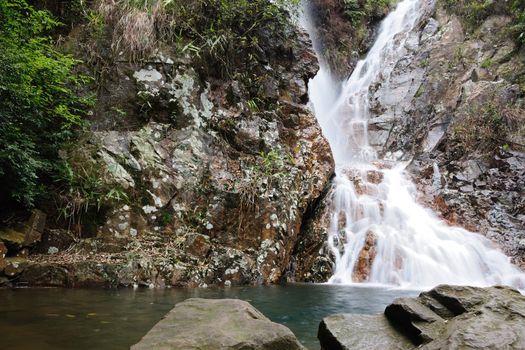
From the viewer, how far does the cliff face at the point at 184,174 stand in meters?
6.80

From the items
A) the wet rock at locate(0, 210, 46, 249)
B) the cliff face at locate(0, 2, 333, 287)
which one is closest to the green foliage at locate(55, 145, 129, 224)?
the cliff face at locate(0, 2, 333, 287)

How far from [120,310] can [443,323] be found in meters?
3.40

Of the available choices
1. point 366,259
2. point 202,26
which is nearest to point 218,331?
point 366,259

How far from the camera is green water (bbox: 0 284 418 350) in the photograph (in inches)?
124

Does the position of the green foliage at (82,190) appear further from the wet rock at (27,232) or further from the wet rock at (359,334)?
the wet rock at (359,334)

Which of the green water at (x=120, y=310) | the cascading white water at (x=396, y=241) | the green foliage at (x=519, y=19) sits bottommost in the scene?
the green water at (x=120, y=310)

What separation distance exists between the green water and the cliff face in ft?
A: 2.72

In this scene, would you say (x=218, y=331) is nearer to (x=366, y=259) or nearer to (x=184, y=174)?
(x=184, y=174)

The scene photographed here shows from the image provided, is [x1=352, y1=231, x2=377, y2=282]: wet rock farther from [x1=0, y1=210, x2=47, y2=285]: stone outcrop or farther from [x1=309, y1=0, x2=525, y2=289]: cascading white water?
[x1=0, y1=210, x2=47, y2=285]: stone outcrop

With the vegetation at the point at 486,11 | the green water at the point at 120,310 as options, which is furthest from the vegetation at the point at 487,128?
the green water at the point at 120,310

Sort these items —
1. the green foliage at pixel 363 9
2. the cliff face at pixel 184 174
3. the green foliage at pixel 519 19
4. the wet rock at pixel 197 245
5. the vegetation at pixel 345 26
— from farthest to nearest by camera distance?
1. the green foliage at pixel 363 9
2. the vegetation at pixel 345 26
3. the green foliage at pixel 519 19
4. the wet rock at pixel 197 245
5. the cliff face at pixel 184 174

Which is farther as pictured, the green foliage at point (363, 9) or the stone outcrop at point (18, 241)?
the green foliage at point (363, 9)

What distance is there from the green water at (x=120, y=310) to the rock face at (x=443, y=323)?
0.46 meters

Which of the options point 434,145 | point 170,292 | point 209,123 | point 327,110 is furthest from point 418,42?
point 170,292
